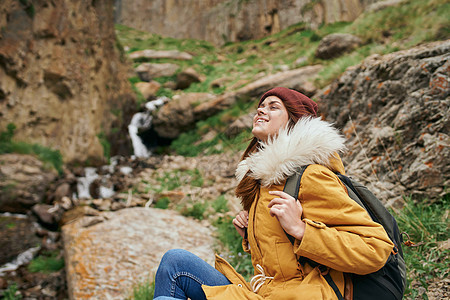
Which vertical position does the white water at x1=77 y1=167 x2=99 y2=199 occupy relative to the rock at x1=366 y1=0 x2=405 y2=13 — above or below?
below

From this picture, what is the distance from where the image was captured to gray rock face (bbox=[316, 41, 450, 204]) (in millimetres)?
3000

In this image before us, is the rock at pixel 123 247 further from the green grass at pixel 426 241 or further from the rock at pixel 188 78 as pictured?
the rock at pixel 188 78

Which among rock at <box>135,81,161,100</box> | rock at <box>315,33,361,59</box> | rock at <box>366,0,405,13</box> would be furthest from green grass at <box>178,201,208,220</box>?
rock at <box>135,81,161,100</box>

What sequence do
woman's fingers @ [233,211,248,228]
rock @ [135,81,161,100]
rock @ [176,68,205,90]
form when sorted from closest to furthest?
woman's fingers @ [233,211,248,228] < rock @ [135,81,161,100] < rock @ [176,68,205,90]

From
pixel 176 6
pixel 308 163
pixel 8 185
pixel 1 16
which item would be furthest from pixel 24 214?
pixel 176 6

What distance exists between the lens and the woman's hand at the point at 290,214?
1216mm

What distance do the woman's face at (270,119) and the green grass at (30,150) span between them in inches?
306

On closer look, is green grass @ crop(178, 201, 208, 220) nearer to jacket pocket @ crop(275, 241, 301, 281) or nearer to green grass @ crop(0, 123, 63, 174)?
jacket pocket @ crop(275, 241, 301, 281)

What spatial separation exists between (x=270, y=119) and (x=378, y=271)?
921 millimetres

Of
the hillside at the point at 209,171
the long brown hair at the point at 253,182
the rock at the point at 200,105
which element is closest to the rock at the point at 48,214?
the hillside at the point at 209,171

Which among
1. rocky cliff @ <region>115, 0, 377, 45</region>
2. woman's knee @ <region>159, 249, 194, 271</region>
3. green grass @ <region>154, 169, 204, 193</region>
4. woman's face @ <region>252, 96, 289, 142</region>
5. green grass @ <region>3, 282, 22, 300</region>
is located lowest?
green grass @ <region>154, 169, 204, 193</region>

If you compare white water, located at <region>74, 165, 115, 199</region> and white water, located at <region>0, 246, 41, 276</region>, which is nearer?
white water, located at <region>0, 246, 41, 276</region>

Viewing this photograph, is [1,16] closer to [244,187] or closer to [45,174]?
[45,174]

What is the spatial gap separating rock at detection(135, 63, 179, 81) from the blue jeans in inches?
755
